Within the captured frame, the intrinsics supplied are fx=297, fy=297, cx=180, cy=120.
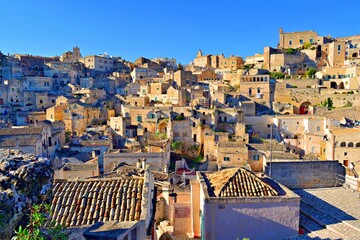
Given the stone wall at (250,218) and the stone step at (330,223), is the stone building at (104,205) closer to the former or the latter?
the stone wall at (250,218)

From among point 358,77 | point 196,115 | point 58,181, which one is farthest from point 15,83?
point 358,77

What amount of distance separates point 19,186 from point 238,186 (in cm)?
717

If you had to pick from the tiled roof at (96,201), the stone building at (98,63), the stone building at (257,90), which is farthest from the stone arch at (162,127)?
the stone building at (98,63)

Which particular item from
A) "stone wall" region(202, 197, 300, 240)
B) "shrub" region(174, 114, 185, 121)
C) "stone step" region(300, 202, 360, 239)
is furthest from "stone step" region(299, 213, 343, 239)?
"shrub" region(174, 114, 185, 121)

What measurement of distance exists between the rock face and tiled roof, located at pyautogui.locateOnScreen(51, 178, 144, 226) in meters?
2.45

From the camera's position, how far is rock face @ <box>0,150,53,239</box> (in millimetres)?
4086

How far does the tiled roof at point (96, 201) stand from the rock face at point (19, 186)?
2453mm

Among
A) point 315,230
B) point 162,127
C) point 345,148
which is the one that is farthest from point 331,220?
point 162,127

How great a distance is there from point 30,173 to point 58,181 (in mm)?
4367

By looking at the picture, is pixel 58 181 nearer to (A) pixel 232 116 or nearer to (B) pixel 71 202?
(B) pixel 71 202

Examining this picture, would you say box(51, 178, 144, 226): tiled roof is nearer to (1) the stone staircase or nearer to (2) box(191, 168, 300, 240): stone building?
(2) box(191, 168, 300, 240): stone building

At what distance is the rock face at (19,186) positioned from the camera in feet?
13.4

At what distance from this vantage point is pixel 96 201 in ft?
25.3

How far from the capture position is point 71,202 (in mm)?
7754
